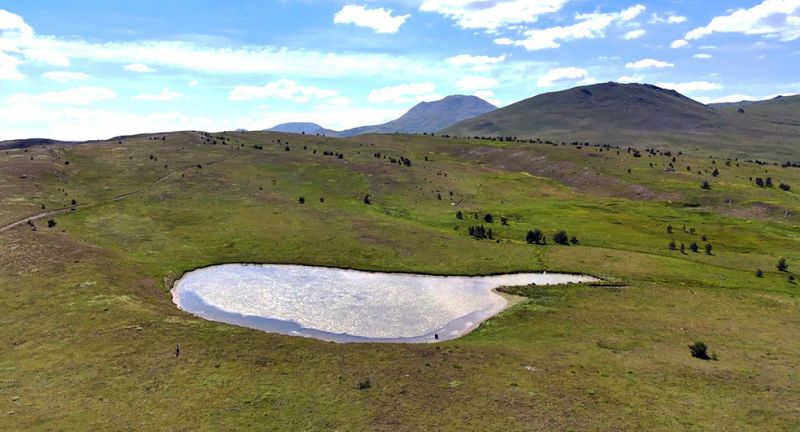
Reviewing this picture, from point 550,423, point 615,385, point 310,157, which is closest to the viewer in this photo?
point 550,423

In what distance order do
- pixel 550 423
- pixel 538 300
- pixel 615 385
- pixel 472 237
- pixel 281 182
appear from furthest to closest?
1. pixel 281 182
2. pixel 472 237
3. pixel 538 300
4. pixel 615 385
5. pixel 550 423

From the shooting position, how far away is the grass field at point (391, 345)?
105 feet

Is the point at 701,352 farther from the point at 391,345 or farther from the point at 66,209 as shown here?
the point at 66,209

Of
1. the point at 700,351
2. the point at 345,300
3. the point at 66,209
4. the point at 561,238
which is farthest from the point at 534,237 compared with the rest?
the point at 66,209

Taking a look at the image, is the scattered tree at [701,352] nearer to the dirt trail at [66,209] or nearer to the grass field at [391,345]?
the grass field at [391,345]

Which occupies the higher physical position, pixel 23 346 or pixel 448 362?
pixel 23 346

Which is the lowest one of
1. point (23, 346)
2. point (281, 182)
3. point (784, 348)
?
point (784, 348)

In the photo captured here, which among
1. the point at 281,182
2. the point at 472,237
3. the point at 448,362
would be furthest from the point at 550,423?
the point at 281,182

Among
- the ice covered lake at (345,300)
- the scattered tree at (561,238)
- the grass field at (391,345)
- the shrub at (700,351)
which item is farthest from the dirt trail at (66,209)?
the shrub at (700,351)

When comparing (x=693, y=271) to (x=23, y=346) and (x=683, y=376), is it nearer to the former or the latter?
(x=683, y=376)

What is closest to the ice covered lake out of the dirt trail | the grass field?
the grass field

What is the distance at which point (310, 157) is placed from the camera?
540 ft

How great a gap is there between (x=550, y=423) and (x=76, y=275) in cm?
5788

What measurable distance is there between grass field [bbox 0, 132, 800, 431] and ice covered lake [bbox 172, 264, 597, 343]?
9.76ft
